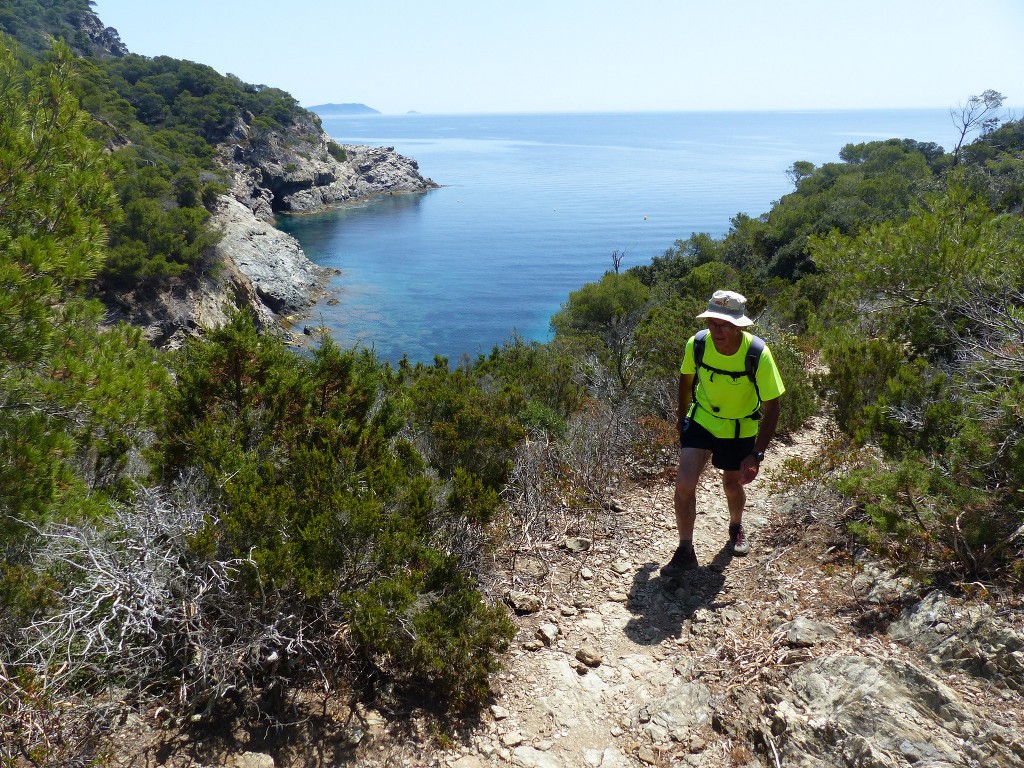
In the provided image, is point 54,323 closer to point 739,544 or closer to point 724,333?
point 724,333

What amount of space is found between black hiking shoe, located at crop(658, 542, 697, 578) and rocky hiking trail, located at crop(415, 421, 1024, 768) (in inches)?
2.0

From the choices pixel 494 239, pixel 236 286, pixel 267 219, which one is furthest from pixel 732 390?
pixel 267 219

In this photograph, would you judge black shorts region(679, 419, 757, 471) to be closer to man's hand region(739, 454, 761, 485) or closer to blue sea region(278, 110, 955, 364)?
man's hand region(739, 454, 761, 485)

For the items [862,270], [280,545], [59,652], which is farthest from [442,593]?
[862,270]

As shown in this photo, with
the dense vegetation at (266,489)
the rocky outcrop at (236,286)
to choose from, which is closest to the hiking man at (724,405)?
the dense vegetation at (266,489)

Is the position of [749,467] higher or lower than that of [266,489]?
lower

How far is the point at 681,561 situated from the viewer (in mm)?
3879

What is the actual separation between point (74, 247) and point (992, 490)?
14.6 feet

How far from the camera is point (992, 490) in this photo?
3.06 metres

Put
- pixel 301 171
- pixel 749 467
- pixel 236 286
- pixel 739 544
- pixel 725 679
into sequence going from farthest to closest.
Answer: pixel 301 171 → pixel 236 286 → pixel 739 544 → pixel 749 467 → pixel 725 679

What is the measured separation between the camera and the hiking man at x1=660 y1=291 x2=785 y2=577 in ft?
11.7

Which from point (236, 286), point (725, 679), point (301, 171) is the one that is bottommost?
point (236, 286)

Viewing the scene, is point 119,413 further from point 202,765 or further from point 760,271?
point 760,271

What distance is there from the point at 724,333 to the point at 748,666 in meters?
1.65
